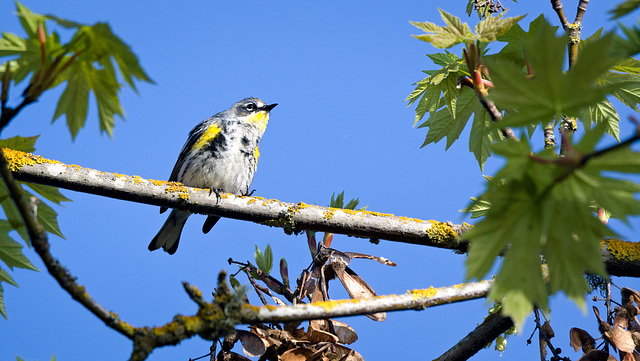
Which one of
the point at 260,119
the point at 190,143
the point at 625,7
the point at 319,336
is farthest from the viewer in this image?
the point at 260,119

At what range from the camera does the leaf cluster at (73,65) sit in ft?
5.97

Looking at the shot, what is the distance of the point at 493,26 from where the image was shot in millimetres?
2496

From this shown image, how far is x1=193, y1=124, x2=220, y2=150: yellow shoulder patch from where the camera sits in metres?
6.52

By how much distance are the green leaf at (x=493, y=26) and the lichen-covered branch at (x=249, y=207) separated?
3.74 feet

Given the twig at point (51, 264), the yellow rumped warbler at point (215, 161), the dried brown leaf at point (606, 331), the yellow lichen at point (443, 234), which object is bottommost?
the twig at point (51, 264)

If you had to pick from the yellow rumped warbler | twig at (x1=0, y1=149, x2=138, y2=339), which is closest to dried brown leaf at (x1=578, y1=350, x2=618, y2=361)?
twig at (x1=0, y1=149, x2=138, y2=339)

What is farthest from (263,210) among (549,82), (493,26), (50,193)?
(549,82)

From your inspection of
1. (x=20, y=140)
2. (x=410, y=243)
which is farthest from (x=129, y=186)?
(x=410, y=243)

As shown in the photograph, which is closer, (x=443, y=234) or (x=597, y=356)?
(x=597, y=356)

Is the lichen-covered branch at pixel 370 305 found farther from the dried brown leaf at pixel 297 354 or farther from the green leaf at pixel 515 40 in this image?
the green leaf at pixel 515 40

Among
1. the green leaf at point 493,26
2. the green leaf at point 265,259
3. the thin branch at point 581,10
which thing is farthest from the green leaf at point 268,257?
the thin branch at point 581,10

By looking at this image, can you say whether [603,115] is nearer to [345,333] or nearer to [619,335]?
[619,335]

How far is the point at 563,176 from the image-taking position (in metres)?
1.53

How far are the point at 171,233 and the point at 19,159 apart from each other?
3.88 meters
